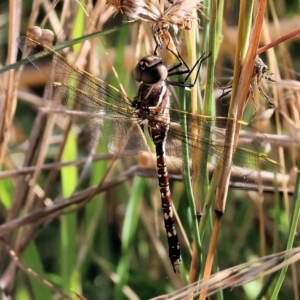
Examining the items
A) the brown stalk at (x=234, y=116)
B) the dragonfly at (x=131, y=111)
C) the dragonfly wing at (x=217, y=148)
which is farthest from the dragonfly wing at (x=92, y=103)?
the brown stalk at (x=234, y=116)

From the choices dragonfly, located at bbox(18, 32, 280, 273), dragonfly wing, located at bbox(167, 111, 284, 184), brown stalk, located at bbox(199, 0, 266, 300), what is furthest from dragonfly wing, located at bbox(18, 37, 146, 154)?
brown stalk, located at bbox(199, 0, 266, 300)

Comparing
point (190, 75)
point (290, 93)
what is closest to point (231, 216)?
point (290, 93)

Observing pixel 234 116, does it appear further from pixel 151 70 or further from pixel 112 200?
pixel 112 200

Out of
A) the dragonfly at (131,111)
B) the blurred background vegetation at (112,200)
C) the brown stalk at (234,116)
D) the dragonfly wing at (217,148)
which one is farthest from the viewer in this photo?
the blurred background vegetation at (112,200)

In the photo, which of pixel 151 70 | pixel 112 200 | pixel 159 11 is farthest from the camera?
pixel 112 200

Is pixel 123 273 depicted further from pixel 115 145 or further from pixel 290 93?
pixel 290 93

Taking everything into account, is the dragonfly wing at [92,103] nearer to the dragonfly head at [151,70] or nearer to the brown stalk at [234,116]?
the dragonfly head at [151,70]

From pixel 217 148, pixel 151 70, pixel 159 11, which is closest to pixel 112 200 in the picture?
pixel 151 70
